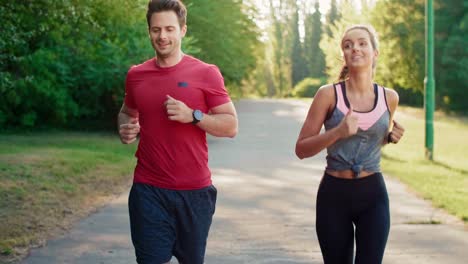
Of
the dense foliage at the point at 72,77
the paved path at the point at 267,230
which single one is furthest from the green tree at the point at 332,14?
the paved path at the point at 267,230

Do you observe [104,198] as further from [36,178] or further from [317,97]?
[317,97]

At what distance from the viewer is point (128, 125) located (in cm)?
448

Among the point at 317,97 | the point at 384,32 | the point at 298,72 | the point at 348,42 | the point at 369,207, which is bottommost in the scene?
the point at 298,72

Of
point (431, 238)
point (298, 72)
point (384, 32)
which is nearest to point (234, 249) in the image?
point (431, 238)

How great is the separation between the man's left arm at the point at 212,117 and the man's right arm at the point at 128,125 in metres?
0.43

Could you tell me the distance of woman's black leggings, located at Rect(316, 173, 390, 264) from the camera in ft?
13.8

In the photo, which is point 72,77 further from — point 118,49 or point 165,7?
point 165,7

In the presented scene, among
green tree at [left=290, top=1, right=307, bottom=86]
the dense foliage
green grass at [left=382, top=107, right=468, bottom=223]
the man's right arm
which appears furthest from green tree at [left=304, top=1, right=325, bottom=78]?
the man's right arm

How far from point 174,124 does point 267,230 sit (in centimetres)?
473

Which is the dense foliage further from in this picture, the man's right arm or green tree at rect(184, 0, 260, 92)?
the man's right arm

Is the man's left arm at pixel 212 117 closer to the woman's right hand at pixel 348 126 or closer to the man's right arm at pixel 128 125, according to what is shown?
the man's right arm at pixel 128 125

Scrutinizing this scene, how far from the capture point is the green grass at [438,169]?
11008mm

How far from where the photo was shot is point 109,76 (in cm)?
2348

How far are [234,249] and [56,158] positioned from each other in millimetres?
7599
